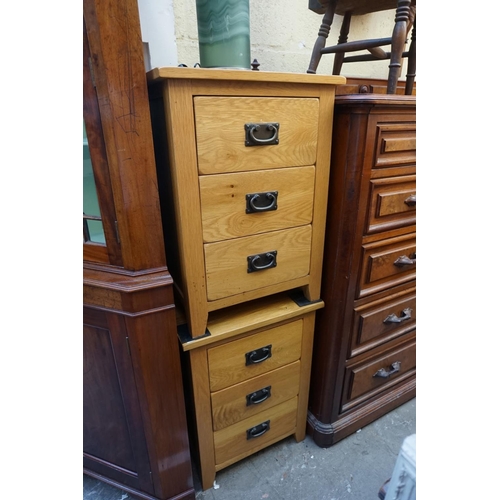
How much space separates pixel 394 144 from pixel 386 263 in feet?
1.24

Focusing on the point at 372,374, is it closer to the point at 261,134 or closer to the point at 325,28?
the point at 261,134

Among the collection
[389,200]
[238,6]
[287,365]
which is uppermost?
[238,6]

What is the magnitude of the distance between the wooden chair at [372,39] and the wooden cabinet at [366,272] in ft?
0.67

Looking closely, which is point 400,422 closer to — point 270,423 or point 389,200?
point 270,423

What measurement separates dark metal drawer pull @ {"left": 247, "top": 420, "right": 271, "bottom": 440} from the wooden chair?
1168 mm

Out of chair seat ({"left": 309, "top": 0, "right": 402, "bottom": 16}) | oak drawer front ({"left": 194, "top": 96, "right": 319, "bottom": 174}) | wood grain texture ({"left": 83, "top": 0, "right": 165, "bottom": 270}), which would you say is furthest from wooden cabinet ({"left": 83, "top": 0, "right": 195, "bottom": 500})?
chair seat ({"left": 309, "top": 0, "right": 402, "bottom": 16})

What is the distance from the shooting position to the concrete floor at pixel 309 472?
3.62ft

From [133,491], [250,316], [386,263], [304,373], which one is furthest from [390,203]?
[133,491]

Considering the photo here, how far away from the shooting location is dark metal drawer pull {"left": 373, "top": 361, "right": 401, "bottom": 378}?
127cm

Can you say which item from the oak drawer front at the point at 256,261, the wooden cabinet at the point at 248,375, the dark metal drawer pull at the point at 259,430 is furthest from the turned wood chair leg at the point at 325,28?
the dark metal drawer pull at the point at 259,430

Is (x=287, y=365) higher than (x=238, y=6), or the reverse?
(x=238, y=6)

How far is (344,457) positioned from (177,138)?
4.15 feet

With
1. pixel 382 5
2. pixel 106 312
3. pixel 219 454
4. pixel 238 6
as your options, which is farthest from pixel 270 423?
pixel 382 5

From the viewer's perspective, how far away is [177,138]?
0.70m
